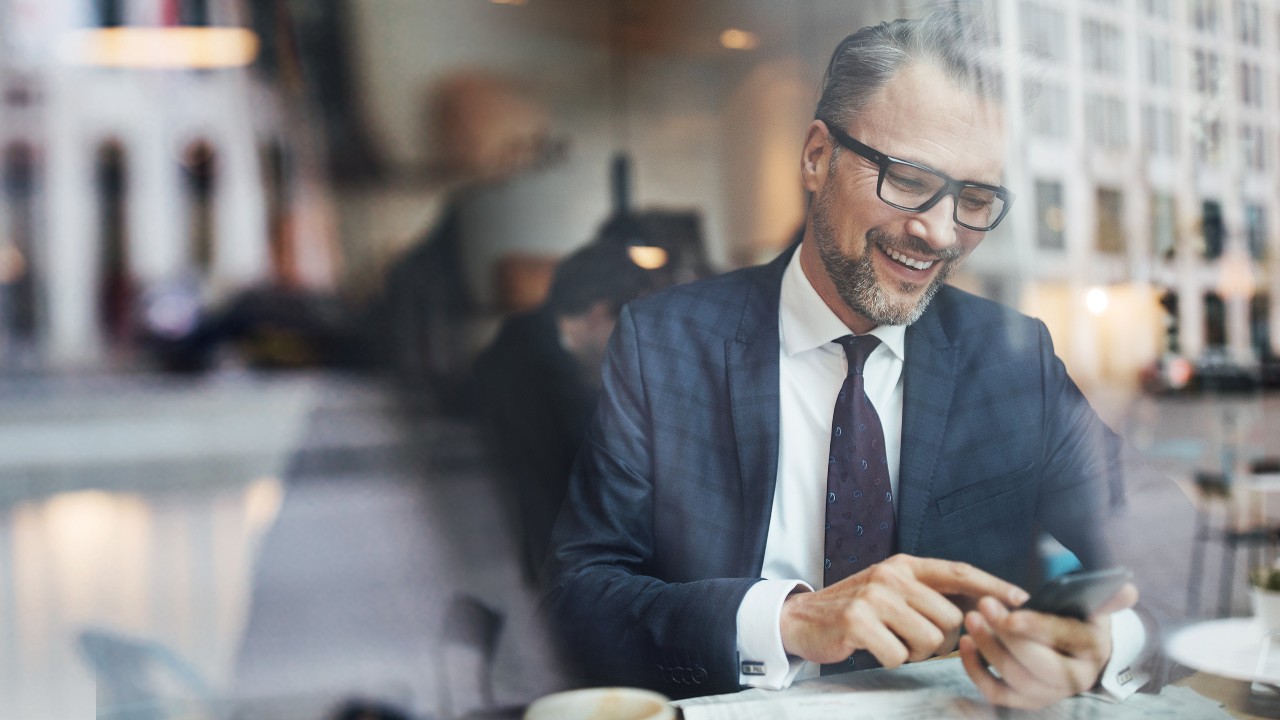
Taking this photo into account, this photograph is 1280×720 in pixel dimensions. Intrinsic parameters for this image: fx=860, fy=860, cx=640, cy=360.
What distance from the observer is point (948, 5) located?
3.61 feet

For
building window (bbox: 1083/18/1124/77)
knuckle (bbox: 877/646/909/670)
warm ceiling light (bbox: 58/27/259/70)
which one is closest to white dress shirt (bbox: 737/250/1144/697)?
knuckle (bbox: 877/646/909/670)

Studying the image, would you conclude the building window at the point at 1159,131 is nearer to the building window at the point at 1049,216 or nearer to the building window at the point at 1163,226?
the building window at the point at 1163,226

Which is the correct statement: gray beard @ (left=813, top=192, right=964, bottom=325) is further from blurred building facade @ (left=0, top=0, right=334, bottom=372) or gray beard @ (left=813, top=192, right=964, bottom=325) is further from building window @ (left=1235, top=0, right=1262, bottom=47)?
blurred building facade @ (left=0, top=0, right=334, bottom=372)

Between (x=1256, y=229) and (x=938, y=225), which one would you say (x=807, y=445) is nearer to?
(x=938, y=225)

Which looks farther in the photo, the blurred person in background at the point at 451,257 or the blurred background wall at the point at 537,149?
the blurred person in background at the point at 451,257

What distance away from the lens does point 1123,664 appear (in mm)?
1051

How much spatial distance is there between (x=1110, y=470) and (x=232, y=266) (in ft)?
7.80

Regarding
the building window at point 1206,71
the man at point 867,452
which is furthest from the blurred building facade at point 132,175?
the building window at point 1206,71

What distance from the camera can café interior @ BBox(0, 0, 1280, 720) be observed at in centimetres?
119

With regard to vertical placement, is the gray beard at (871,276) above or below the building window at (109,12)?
below

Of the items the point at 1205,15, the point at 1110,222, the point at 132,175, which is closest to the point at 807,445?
the point at 1110,222

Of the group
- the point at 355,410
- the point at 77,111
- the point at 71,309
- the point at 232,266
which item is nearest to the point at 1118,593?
the point at 355,410

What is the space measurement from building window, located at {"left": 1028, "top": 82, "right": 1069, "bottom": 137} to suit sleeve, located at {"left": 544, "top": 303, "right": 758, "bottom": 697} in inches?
23.4

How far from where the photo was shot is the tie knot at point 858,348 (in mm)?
1083
